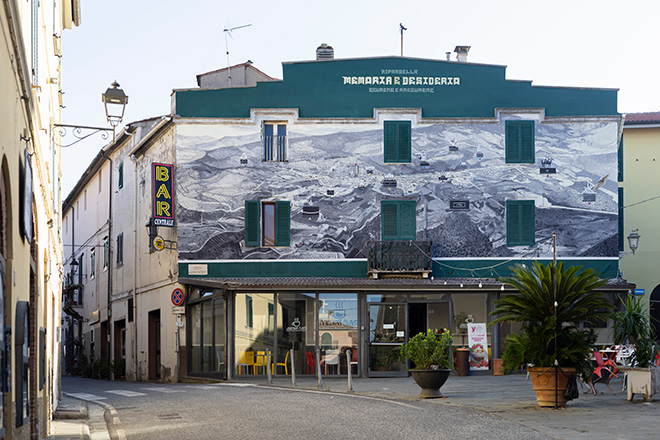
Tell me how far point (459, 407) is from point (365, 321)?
10267mm

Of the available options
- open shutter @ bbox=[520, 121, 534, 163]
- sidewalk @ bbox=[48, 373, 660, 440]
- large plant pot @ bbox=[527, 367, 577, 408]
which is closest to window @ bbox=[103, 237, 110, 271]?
sidewalk @ bbox=[48, 373, 660, 440]

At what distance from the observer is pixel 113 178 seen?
34844mm

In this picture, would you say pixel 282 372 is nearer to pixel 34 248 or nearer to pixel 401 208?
pixel 401 208

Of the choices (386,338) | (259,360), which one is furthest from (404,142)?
(259,360)

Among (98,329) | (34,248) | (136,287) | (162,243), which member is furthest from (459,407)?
(98,329)

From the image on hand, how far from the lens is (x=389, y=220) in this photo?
1026 inches

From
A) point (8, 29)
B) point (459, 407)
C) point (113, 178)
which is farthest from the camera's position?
point (113, 178)

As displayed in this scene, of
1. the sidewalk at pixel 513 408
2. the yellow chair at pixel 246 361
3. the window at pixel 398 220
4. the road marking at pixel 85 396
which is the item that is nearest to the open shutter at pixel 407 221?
the window at pixel 398 220

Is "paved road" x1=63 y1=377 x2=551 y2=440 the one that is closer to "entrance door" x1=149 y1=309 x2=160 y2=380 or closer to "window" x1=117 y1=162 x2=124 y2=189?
"entrance door" x1=149 y1=309 x2=160 y2=380

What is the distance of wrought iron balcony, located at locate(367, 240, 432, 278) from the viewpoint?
25.5m

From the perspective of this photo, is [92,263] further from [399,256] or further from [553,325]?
[553,325]

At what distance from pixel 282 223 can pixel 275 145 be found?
2.33 metres

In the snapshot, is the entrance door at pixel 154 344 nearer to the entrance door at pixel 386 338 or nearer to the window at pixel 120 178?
the window at pixel 120 178

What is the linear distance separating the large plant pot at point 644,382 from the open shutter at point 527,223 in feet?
36.1
